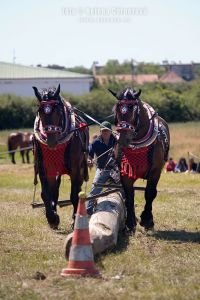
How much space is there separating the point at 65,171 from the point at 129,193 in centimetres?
107

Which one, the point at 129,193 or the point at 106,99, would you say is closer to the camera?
the point at 129,193

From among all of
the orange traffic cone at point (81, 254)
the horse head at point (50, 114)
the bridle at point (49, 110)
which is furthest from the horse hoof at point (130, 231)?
the orange traffic cone at point (81, 254)

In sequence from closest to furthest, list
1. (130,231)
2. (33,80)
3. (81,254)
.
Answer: (81,254), (130,231), (33,80)

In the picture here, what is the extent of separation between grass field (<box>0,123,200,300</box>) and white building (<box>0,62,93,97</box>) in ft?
208

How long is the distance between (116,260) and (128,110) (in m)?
2.70

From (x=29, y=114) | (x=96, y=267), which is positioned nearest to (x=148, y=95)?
(x=29, y=114)

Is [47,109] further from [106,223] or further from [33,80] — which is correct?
[33,80]

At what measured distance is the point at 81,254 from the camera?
28.1 feet

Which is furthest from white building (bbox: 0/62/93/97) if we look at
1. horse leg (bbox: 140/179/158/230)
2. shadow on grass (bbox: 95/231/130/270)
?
shadow on grass (bbox: 95/231/130/270)

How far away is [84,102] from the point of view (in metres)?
62.2

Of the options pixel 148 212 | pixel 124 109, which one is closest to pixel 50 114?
pixel 124 109

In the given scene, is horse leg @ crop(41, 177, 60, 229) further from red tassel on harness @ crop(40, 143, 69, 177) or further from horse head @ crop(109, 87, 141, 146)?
horse head @ crop(109, 87, 141, 146)

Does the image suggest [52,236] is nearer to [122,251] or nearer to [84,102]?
[122,251]

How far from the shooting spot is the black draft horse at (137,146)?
11.4 meters
